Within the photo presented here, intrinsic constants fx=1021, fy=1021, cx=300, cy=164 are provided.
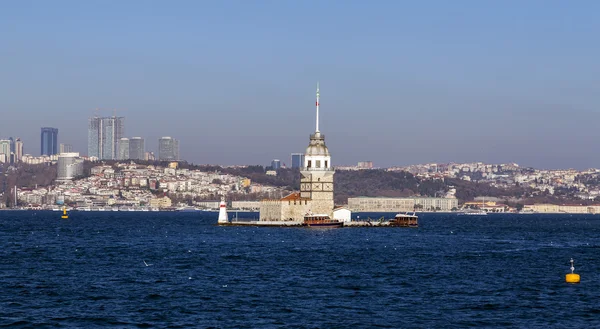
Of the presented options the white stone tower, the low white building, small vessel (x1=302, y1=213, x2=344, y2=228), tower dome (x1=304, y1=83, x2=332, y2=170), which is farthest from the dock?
tower dome (x1=304, y1=83, x2=332, y2=170)

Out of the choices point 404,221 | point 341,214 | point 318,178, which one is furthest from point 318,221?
point 404,221

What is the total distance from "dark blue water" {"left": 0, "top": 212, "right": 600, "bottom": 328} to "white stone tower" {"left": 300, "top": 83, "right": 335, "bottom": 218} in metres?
29.5

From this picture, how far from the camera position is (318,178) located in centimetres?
10075

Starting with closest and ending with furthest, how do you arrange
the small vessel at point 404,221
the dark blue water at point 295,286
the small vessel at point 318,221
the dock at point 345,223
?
the dark blue water at point 295,286, the small vessel at point 318,221, the dock at point 345,223, the small vessel at point 404,221

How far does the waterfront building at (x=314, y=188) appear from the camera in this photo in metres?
101

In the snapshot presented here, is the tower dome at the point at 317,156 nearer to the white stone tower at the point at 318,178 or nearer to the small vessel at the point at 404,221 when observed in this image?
the white stone tower at the point at 318,178

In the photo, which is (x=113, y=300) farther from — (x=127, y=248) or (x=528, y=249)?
(x=528, y=249)

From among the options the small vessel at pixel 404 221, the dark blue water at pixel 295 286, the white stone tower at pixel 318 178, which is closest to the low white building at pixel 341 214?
the white stone tower at pixel 318 178

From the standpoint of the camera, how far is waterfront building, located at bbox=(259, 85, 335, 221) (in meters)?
101

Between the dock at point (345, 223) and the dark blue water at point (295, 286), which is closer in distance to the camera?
the dark blue water at point (295, 286)

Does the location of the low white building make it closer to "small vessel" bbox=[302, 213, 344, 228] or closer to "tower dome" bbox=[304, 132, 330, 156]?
"small vessel" bbox=[302, 213, 344, 228]

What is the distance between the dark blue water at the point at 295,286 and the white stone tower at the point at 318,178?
96.9 feet

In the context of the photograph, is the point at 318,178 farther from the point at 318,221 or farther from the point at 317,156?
the point at 318,221

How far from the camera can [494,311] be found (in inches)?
1411
